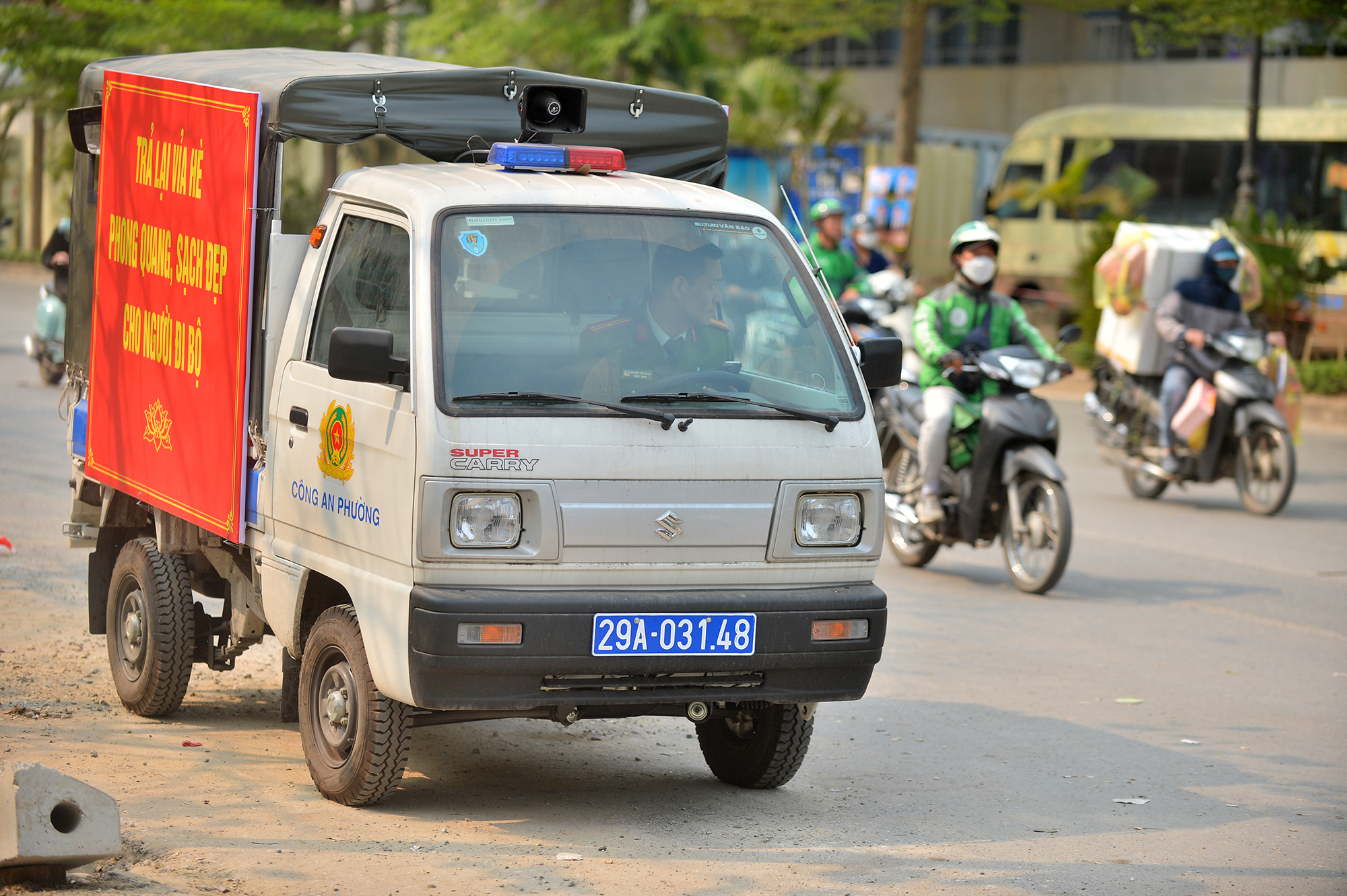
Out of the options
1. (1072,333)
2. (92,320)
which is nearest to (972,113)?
(1072,333)

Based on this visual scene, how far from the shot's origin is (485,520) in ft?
15.4

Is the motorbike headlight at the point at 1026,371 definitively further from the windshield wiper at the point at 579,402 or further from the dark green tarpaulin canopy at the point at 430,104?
the windshield wiper at the point at 579,402

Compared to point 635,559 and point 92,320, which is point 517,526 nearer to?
point 635,559

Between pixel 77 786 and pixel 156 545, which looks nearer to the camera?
pixel 77 786

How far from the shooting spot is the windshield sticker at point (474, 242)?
4969mm

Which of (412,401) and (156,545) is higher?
(412,401)

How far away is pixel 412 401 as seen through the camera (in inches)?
186

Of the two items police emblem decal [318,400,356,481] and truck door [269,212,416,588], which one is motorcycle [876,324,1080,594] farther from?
police emblem decal [318,400,356,481]

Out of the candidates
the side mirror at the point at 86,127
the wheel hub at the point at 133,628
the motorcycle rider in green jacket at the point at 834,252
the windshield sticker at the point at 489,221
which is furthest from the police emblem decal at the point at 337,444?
the motorcycle rider in green jacket at the point at 834,252

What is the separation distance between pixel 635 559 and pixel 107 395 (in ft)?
8.96

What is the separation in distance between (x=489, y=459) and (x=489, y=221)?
806mm

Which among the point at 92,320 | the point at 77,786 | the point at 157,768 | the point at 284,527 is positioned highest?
the point at 92,320

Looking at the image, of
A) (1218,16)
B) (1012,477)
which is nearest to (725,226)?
(1012,477)

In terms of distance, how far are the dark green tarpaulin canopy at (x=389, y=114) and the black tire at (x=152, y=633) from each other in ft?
3.08
